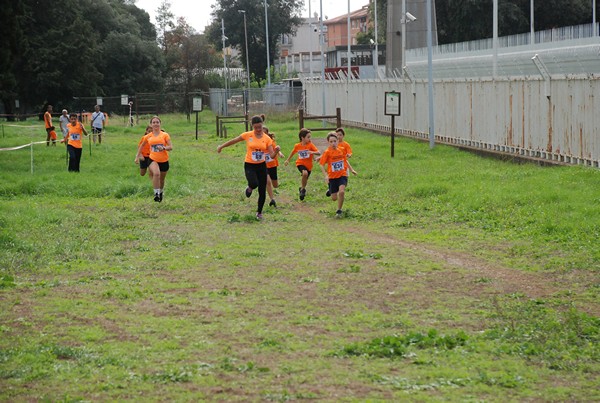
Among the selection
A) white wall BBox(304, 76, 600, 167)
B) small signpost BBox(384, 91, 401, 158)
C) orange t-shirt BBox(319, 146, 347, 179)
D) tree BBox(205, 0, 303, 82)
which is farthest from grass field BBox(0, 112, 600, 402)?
tree BBox(205, 0, 303, 82)

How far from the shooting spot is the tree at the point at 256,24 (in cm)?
11200

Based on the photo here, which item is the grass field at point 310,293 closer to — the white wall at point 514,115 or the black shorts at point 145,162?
the black shorts at point 145,162

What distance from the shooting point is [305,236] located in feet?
49.6

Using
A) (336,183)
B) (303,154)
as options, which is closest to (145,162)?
(303,154)

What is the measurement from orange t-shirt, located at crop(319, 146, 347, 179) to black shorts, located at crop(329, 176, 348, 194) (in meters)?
0.07

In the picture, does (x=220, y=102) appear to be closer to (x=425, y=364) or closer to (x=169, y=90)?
(x=169, y=90)

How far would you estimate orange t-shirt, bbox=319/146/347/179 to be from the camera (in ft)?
57.9

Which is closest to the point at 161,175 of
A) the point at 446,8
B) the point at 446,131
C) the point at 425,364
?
the point at 425,364

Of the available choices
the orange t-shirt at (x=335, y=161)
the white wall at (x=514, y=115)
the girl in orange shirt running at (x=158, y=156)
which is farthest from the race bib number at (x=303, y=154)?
the white wall at (x=514, y=115)

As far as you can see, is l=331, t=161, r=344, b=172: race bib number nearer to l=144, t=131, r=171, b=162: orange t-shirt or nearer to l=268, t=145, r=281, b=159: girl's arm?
l=268, t=145, r=281, b=159: girl's arm

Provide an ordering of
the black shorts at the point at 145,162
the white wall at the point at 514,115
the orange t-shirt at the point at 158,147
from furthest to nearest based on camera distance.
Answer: the white wall at the point at 514,115, the black shorts at the point at 145,162, the orange t-shirt at the point at 158,147

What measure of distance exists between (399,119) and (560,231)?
87.9 ft

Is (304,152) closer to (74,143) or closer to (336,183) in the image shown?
(336,183)

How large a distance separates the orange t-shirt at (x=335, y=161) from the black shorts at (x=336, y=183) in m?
0.07
